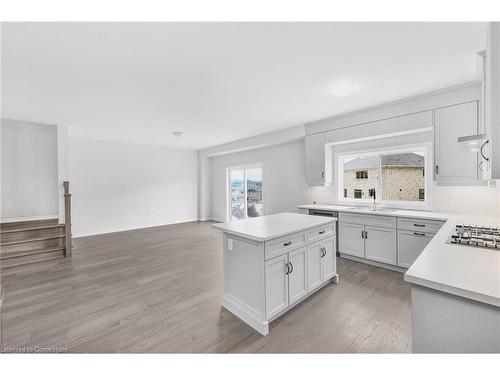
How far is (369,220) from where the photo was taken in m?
3.48

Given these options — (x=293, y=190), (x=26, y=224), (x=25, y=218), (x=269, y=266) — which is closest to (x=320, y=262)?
(x=269, y=266)

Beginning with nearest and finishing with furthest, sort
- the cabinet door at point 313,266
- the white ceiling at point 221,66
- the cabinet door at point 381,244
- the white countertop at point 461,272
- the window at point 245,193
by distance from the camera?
the white countertop at point 461,272
the white ceiling at point 221,66
the cabinet door at point 313,266
the cabinet door at point 381,244
the window at point 245,193

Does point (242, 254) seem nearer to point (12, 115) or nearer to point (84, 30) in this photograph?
point (84, 30)

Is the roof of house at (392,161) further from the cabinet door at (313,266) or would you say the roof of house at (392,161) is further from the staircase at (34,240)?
the staircase at (34,240)

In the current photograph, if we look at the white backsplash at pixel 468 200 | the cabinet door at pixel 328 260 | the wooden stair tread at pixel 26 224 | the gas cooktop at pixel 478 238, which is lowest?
the cabinet door at pixel 328 260

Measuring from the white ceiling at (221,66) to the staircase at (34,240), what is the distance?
1.97 meters

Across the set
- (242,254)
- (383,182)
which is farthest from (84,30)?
(383,182)

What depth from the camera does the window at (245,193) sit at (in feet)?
21.7

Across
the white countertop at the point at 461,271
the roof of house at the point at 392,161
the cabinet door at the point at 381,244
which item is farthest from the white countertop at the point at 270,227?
the roof of house at the point at 392,161

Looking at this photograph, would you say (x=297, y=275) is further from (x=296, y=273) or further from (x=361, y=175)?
(x=361, y=175)

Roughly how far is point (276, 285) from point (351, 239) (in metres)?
2.21

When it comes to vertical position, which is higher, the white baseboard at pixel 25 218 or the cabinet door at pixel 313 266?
the white baseboard at pixel 25 218

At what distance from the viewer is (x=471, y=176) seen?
2.80 m

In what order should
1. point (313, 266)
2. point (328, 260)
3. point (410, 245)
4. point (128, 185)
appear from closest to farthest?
point (313, 266) < point (328, 260) < point (410, 245) < point (128, 185)
